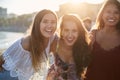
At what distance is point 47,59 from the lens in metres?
4.23

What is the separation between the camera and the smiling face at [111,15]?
4.07 meters

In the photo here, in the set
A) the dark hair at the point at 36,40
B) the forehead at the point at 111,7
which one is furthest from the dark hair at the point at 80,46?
the forehead at the point at 111,7

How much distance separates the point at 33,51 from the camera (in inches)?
163

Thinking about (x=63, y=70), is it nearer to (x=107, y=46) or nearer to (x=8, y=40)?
(x=107, y=46)

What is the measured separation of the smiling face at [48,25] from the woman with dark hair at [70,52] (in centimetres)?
11

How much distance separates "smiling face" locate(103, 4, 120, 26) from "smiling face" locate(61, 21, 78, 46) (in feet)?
1.28

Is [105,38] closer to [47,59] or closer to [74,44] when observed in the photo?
[74,44]

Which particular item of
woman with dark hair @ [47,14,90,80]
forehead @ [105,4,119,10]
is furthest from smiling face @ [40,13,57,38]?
forehead @ [105,4,119,10]

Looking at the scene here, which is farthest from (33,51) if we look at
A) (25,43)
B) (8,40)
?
(8,40)

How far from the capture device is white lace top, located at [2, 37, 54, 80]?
165 inches

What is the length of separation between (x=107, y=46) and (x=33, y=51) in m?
0.90

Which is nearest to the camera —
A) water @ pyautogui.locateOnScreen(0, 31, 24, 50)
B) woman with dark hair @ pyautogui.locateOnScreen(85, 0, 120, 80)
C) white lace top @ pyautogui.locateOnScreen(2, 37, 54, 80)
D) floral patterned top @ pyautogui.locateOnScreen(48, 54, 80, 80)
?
floral patterned top @ pyautogui.locateOnScreen(48, 54, 80, 80)

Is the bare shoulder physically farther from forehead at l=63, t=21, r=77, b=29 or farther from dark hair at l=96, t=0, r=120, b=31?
dark hair at l=96, t=0, r=120, b=31

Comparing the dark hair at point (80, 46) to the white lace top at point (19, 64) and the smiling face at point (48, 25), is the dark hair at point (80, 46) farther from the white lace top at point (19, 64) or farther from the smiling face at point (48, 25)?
the white lace top at point (19, 64)
